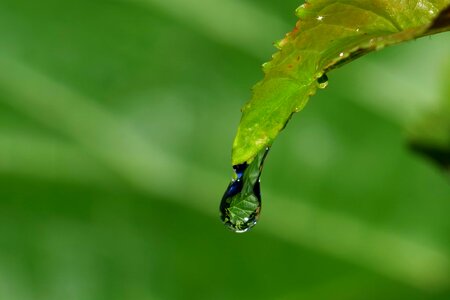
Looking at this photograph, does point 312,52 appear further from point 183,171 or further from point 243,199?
point 183,171

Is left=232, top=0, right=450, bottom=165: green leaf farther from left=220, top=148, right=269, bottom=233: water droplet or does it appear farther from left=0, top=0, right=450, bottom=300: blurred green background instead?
left=0, top=0, right=450, bottom=300: blurred green background

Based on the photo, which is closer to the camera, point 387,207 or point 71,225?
point 71,225

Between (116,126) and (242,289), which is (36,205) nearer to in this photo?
(116,126)

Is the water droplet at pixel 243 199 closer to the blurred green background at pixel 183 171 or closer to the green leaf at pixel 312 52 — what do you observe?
the green leaf at pixel 312 52

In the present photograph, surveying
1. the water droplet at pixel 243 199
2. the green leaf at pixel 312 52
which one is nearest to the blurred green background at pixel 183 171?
the water droplet at pixel 243 199

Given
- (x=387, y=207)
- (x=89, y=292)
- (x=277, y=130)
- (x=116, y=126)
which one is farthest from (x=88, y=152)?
(x=277, y=130)

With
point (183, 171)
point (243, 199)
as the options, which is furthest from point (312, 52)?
point (183, 171)
